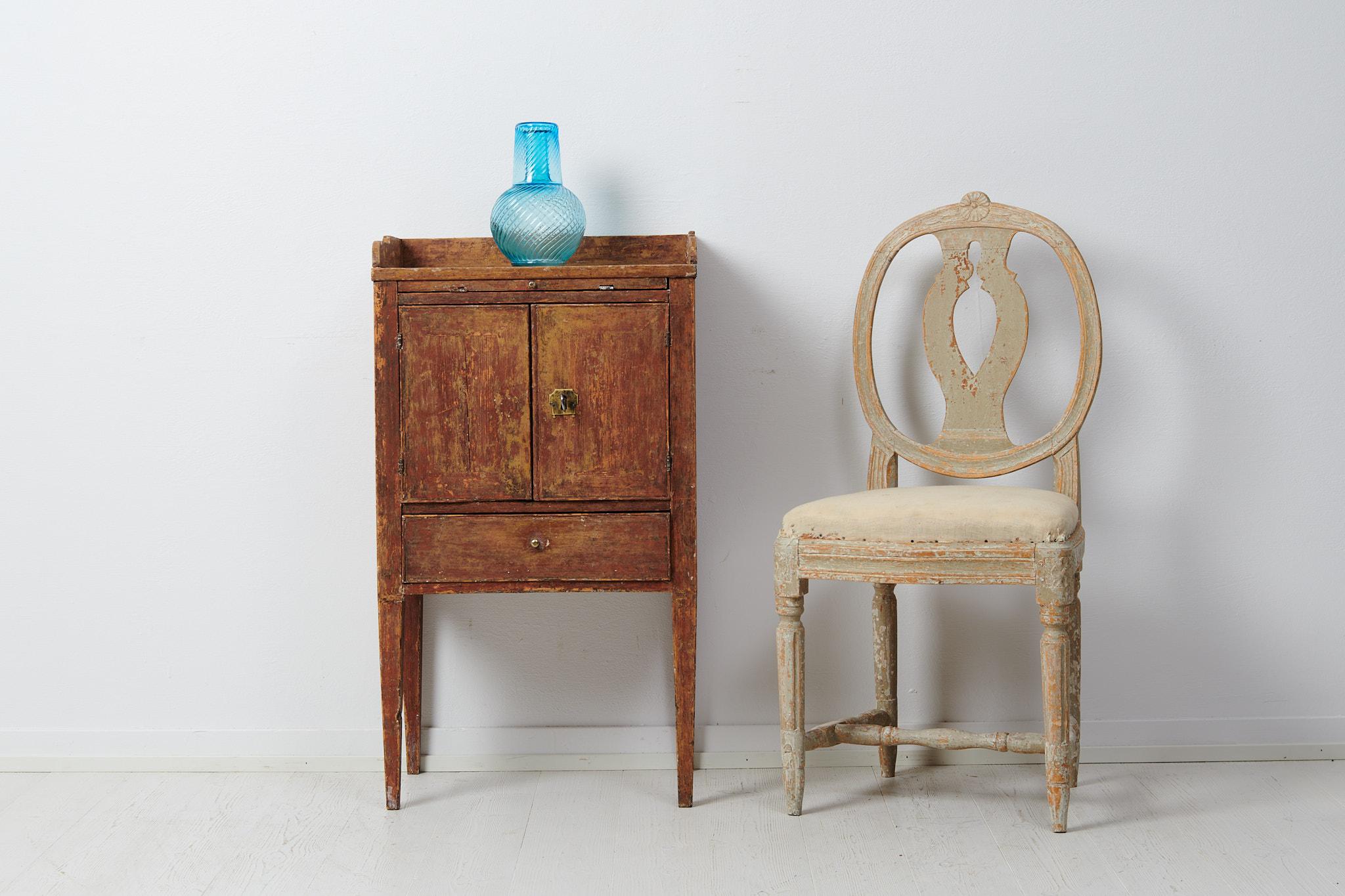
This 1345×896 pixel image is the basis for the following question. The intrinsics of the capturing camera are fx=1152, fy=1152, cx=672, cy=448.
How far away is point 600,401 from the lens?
2.04m

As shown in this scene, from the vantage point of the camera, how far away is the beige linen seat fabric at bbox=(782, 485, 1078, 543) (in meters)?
1.87

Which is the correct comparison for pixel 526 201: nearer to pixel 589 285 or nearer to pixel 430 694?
pixel 589 285

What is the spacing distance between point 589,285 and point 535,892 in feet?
3.32

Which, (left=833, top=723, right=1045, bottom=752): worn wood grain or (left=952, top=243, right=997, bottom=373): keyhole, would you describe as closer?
(left=833, top=723, right=1045, bottom=752): worn wood grain

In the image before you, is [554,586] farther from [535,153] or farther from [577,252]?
[535,153]

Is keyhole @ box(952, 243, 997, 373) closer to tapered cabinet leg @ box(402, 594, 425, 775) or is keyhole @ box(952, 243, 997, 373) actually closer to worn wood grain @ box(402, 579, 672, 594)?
worn wood grain @ box(402, 579, 672, 594)

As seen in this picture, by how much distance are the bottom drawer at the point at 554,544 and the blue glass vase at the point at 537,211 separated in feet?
1.64

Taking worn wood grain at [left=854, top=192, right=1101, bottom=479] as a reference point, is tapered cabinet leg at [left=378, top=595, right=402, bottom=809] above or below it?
below

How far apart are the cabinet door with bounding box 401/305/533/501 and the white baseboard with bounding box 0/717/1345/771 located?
646 millimetres

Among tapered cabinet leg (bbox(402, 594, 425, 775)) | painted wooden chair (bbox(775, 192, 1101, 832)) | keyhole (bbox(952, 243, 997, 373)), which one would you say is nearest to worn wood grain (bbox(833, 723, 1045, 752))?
painted wooden chair (bbox(775, 192, 1101, 832))

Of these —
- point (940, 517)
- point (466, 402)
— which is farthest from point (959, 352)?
point (466, 402)

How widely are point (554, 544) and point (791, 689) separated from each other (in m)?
0.49

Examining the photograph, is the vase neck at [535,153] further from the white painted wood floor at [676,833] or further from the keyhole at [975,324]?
the white painted wood floor at [676,833]

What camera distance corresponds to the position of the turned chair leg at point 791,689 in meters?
2.01
